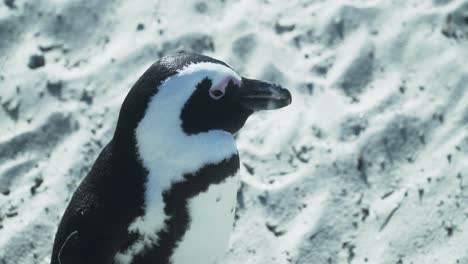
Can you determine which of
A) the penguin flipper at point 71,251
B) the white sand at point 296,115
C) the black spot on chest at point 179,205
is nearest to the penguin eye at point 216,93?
the black spot on chest at point 179,205

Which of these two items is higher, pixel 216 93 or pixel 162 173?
pixel 216 93

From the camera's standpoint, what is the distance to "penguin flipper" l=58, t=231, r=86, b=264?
127 centimetres

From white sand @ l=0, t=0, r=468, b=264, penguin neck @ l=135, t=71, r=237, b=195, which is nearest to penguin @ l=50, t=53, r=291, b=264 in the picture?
penguin neck @ l=135, t=71, r=237, b=195

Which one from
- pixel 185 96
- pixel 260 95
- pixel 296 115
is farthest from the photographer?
pixel 296 115

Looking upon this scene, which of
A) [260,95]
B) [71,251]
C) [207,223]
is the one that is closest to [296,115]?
[260,95]

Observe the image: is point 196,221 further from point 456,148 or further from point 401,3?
point 401,3

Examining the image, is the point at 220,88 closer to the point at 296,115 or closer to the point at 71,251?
the point at 71,251

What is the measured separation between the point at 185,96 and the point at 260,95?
20cm

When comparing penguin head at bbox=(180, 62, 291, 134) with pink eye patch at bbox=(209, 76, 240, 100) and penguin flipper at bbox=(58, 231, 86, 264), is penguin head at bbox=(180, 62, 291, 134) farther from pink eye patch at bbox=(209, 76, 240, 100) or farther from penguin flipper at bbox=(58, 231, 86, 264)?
penguin flipper at bbox=(58, 231, 86, 264)

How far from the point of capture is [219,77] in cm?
132

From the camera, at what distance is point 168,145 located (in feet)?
4.20

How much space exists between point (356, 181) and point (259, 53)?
592 millimetres

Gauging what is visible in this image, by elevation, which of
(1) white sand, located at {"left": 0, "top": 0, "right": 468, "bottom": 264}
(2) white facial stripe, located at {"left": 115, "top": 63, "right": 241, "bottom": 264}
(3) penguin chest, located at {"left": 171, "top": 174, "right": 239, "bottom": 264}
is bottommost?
(1) white sand, located at {"left": 0, "top": 0, "right": 468, "bottom": 264}

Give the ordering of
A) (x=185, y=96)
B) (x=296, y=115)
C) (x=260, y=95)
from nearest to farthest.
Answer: (x=185, y=96)
(x=260, y=95)
(x=296, y=115)
